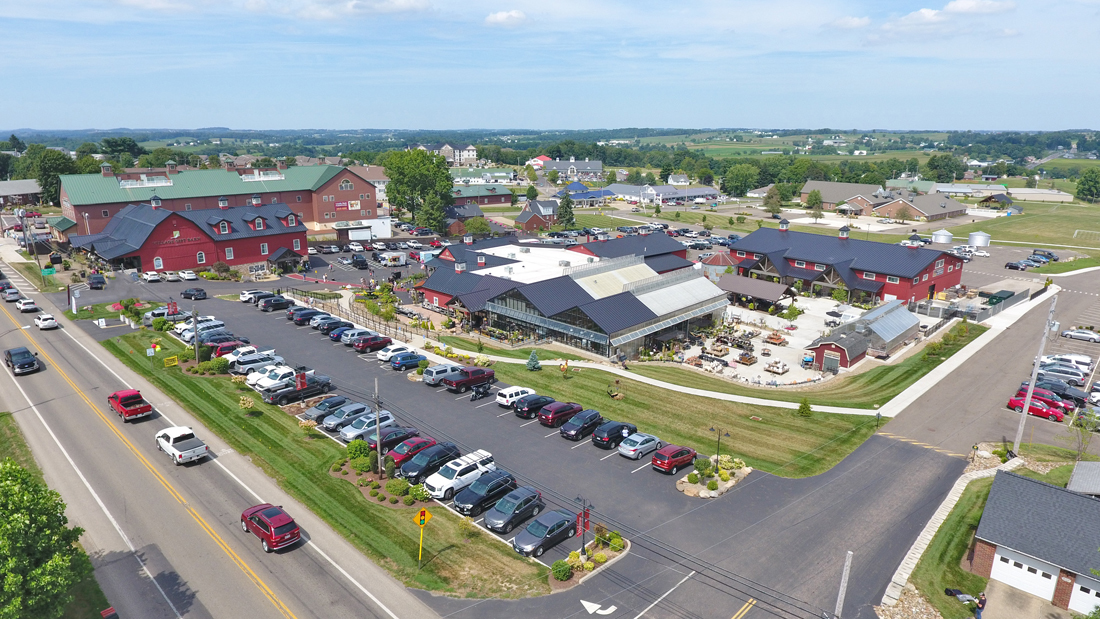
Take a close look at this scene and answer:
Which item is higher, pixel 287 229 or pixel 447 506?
pixel 287 229

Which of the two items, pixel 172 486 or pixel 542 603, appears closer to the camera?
pixel 542 603

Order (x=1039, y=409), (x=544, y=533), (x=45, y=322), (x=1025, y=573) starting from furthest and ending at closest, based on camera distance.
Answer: (x=45, y=322)
(x=1039, y=409)
(x=544, y=533)
(x=1025, y=573)

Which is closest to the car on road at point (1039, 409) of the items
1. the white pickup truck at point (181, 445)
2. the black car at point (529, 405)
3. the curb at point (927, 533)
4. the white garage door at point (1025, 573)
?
the curb at point (927, 533)

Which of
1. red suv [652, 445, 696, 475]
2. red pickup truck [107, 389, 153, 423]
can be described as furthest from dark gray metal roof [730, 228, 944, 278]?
red pickup truck [107, 389, 153, 423]

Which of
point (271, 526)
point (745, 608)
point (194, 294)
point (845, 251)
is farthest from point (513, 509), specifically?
point (845, 251)

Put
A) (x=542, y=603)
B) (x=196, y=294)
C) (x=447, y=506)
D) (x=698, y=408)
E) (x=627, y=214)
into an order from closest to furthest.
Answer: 1. (x=542, y=603)
2. (x=447, y=506)
3. (x=698, y=408)
4. (x=196, y=294)
5. (x=627, y=214)

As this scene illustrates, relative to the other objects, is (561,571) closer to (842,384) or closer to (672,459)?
(672,459)

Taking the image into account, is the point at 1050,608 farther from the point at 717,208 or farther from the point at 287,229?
the point at 717,208

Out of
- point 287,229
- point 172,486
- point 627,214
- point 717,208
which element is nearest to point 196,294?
point 287,229
